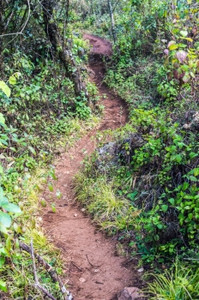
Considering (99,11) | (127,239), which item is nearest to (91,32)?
(99,11)

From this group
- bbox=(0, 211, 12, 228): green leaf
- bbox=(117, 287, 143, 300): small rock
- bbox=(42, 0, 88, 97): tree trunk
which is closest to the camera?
bbox=(0, 211, 12, 228): green leaf

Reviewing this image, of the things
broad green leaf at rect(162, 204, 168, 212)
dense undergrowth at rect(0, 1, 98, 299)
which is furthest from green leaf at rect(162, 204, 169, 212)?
dense undergrowth at rect(0, 1, 98, 299)

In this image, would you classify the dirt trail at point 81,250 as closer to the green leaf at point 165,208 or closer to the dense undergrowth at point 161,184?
the dense undergrowth at point 161,184

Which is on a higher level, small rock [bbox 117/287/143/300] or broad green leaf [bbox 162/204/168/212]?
broad green leaf [bbox 162/204/168/212]

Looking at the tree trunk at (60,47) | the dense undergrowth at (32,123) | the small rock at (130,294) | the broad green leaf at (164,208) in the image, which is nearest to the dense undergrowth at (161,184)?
the broad green leaf at (164,208)

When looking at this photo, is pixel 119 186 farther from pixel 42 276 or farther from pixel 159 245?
pixel 42 276

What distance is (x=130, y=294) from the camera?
10.00 ft

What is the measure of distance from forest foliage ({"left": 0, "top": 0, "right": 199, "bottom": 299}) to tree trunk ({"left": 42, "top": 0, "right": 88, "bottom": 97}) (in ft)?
0.09

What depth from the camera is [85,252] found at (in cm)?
395

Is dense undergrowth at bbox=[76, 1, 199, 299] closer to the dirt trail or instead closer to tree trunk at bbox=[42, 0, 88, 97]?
the dirt trail

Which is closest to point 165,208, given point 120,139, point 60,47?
point 120,139

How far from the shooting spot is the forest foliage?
3215 mm

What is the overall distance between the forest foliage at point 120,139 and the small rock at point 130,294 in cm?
26

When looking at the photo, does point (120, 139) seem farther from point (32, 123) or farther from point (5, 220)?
point (5, 220)
